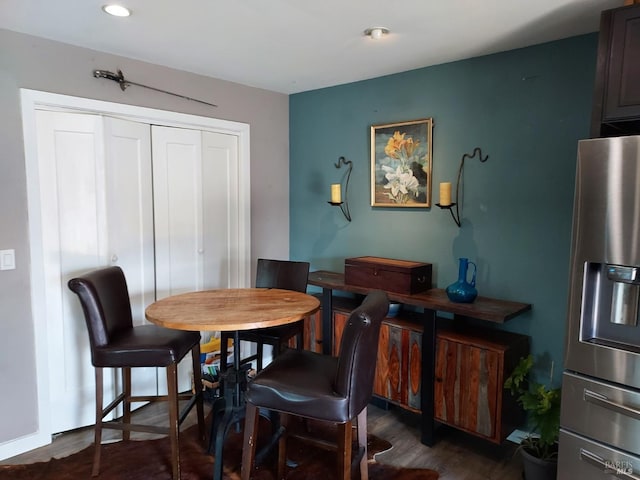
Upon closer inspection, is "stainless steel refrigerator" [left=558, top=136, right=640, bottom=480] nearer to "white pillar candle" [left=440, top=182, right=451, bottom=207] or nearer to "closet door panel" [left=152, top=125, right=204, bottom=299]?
"white pillar candle" [left=440, top=182, right=451, bottom=207]

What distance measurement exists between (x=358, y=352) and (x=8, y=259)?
204 centimetres

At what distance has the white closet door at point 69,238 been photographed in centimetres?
266

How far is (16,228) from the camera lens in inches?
99.0

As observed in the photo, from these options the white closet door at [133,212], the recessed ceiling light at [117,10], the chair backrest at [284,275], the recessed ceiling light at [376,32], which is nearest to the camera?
the recessed ceiling light at [117,10]

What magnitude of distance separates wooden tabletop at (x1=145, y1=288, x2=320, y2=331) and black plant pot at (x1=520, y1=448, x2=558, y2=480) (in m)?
1.27

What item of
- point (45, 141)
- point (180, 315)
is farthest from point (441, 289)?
point (45, 141)

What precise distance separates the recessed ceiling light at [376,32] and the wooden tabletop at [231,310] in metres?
1.45

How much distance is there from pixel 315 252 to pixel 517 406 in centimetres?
191

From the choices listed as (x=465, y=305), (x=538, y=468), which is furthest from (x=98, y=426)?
(x=538, y=468)

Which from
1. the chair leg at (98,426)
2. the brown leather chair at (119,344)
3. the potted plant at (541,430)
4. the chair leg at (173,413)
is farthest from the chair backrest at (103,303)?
the potted plant at (541,430)

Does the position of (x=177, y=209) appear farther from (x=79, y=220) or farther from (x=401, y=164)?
(x=401, y=164)

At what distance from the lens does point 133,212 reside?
301 centimetres

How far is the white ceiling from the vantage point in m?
2.07

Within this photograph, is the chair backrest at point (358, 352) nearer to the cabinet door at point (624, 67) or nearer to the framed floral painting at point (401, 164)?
the cabinet door at point (624, 67)
